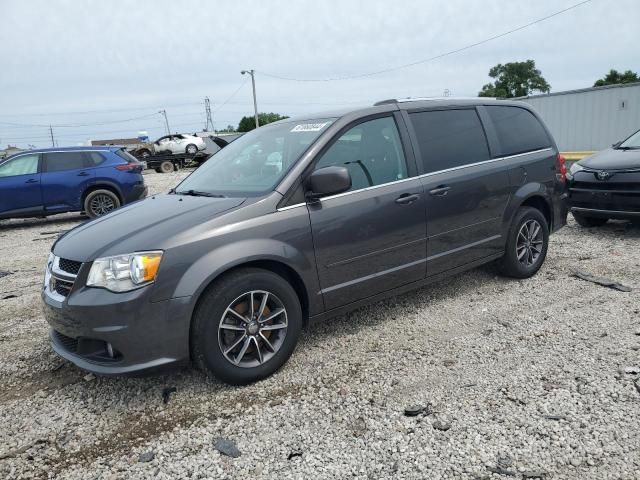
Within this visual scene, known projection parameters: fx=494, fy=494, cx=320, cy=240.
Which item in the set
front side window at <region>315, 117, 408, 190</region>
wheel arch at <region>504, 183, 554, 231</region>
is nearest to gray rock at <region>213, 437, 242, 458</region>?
front side window at <region>315, 117, 408, 190</region>

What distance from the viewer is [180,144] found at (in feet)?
95.5

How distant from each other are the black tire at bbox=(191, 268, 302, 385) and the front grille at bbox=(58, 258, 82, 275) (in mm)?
790

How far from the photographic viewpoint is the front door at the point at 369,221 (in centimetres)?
349

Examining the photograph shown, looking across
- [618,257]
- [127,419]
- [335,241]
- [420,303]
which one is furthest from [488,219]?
[127,419]

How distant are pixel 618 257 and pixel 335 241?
3954 millimetres

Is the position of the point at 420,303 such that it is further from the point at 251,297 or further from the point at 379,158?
the point at 251,297

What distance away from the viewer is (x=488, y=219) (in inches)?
179

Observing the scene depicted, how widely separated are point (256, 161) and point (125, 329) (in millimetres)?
1690

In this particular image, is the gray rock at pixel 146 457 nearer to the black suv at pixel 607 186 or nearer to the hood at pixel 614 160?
the black suv at pixel 607 186

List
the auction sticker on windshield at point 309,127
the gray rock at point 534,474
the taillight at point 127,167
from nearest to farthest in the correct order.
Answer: the gray rock at point 534,474, the auction sticker on windshield at point 309,127, the taillight at point 127,167

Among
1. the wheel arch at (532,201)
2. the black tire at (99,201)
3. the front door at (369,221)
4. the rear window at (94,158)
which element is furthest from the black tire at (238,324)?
the rear window at (94,158)

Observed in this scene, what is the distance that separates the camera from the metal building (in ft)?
59.3

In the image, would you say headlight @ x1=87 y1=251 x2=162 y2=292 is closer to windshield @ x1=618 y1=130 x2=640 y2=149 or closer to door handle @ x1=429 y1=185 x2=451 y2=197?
door handle @ x1=429 y1=185 x2=451 y2=197

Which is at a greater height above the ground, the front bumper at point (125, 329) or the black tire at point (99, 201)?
the black tire at point (99, 201)
